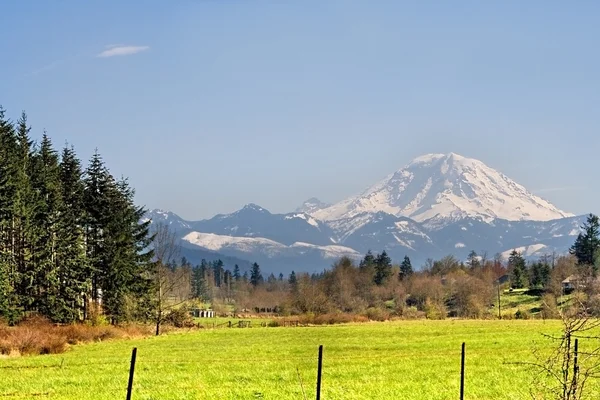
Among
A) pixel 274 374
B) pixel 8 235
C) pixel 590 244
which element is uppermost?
pixel 590 244

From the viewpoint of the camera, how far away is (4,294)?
179 feet

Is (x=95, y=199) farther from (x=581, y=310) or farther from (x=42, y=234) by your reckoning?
(x=581, y=310)

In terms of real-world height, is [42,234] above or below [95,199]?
below

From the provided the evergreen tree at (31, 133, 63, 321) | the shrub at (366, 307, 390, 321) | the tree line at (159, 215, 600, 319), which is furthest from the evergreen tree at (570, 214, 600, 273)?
the evergreen tree at (31, 133, 63, 321)

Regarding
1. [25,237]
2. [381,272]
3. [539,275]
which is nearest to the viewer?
[25,237]

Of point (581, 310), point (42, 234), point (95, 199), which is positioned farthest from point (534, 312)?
point (581, 310)

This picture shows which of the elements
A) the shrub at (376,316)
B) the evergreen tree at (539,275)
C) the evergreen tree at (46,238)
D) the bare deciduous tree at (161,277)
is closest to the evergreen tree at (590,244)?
the evergreen tree at (539,275)

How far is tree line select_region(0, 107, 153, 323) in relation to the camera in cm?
5931

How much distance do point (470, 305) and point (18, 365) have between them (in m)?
103

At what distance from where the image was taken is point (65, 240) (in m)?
66.0

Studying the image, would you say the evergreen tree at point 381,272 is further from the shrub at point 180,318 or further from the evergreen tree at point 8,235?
the evergreen tree at point 8,235

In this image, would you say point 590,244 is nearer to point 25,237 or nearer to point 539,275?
point 539,275

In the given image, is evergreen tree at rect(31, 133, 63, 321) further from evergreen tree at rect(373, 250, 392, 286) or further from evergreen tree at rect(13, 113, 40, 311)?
evergreen tree at rect(373, 250, 392, 286)

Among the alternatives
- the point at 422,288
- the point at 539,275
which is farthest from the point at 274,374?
the point at 539,275
